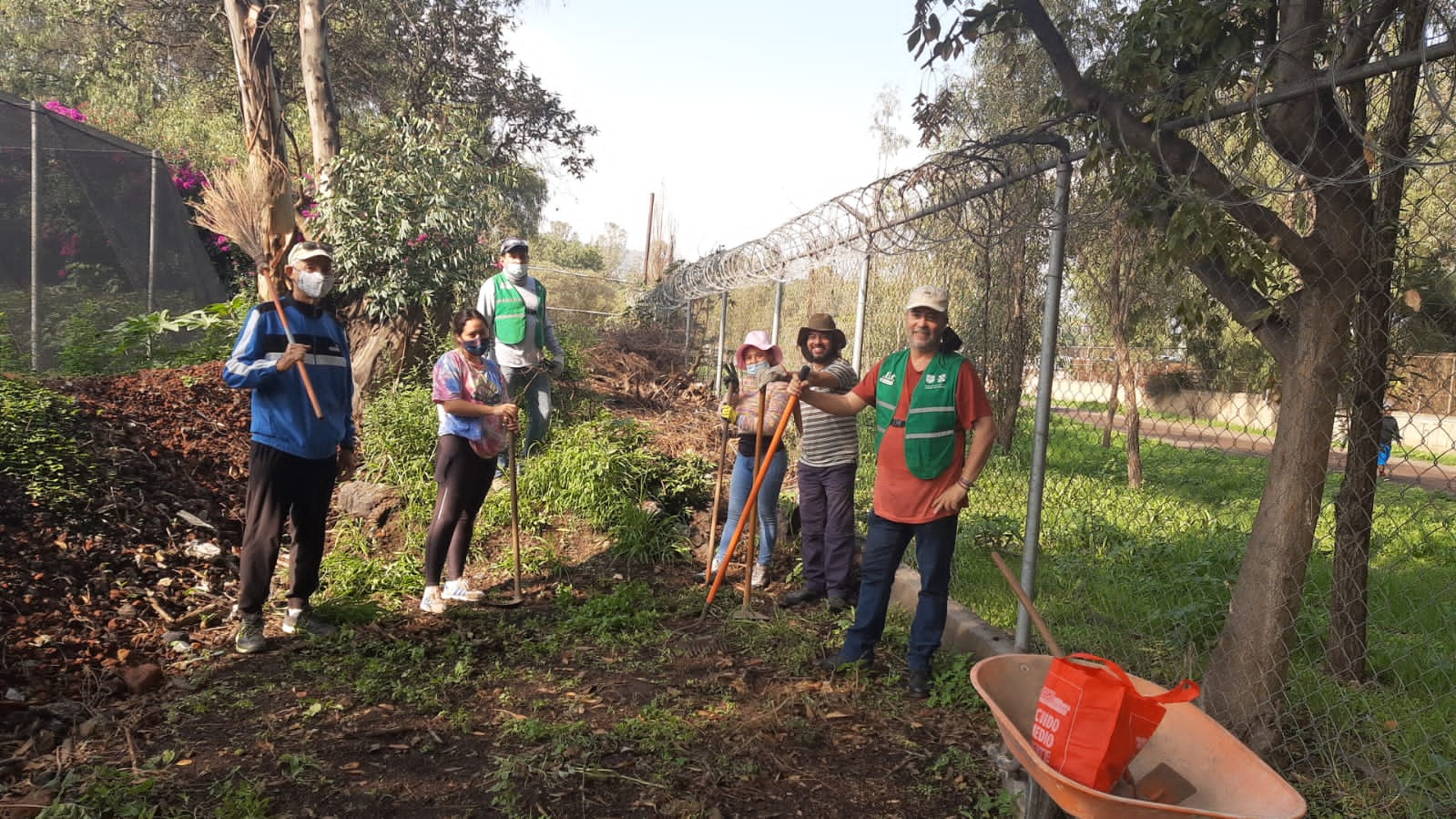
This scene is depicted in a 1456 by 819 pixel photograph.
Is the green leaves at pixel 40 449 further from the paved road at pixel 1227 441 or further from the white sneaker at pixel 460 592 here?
the paved road at pixel 1227 441

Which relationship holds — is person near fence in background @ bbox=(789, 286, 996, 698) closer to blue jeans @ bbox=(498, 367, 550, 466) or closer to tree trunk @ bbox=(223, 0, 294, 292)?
blue jeans @ bbox=(498, 367, 550, 466)

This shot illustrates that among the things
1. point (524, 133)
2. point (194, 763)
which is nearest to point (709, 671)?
point (194, 763)

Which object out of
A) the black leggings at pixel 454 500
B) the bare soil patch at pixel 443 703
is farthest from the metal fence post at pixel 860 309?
the black leggings at pixel 454 500

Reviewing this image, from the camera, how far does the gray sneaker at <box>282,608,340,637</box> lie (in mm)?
4398

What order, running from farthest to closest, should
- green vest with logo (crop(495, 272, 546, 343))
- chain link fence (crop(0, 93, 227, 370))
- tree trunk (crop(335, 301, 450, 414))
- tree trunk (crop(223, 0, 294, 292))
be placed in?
1. tree trunk (crop(223, 0, 294, 292))
2. tree trunk (crop(335, 301, 450, 414))
3. chain link fence (crop(0, 93, 227, 370))
4. green vest with logo (crop(495, 272, 546, 343))

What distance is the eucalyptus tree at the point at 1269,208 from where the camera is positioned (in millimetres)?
2836

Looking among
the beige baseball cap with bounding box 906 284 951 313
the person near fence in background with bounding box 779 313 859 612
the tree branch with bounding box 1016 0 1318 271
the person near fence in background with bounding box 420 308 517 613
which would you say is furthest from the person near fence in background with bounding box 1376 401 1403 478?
the person near fence in background with bounding box 420 308 517 613

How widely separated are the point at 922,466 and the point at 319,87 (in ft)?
27.9

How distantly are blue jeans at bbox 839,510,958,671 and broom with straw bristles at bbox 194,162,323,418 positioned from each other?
3797 millimetres

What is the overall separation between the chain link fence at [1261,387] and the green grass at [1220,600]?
0.02 metres

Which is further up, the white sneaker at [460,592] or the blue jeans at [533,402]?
the blue jeans at [533,402]

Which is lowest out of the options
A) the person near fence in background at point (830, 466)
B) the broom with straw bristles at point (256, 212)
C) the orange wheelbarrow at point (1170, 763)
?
the orange wheelbarrow at point (1170, 763)

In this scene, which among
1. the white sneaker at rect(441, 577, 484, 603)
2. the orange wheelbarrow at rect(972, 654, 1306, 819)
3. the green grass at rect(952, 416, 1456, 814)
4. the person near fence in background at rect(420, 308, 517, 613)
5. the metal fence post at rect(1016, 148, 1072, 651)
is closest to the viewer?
the orange wheelbarrow at rect(972, 654, 1306, 819)

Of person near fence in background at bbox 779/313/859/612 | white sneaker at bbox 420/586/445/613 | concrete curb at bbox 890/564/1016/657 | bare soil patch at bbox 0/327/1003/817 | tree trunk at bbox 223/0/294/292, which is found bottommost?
bare soil patch at bbox 0/327/1003/817
